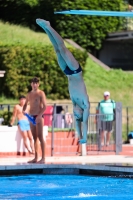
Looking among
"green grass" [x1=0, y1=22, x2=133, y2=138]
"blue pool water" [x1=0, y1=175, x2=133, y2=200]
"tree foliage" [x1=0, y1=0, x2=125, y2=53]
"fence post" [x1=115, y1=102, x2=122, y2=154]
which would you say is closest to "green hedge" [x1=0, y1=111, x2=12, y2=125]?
"fence post" [x1=115, y1=102, x2=122, y2=154]

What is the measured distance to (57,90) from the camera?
91.0 feet

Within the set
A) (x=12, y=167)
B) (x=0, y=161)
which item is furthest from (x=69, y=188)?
(x=0, y=161)

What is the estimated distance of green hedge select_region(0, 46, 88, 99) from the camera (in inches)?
1055

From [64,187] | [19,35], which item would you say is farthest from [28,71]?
[64,187]

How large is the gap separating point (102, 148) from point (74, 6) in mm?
15791

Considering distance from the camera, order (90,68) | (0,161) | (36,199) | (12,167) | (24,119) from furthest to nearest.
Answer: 1. (90,68)
2. (24,119)
3. (0,161)
4. (12,167)
5. (36,199)

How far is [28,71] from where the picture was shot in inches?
1073

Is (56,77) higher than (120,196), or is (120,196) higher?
(56,77)

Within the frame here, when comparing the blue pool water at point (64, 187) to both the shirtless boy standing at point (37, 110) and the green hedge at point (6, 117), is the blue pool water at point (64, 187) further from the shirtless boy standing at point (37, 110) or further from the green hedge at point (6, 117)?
the green hedge at point (6, 117)

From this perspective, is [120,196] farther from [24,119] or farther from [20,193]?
[24,119]

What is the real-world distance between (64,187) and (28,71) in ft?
48.7

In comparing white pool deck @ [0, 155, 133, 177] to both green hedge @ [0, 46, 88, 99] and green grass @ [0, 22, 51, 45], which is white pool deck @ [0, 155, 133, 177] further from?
green grass @ [0, 22, 51, 45]

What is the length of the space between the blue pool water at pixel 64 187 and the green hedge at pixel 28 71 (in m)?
12.9

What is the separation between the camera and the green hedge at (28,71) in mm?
26797
